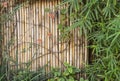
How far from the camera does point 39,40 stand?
3.90 m

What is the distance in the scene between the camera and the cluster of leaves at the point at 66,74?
3.69 m

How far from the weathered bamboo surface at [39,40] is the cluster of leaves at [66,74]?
0.30 feet

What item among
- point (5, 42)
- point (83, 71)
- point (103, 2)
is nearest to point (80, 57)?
point (83, 71)

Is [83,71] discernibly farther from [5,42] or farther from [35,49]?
[5,42]

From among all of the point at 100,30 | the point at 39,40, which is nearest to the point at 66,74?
the point at 39,40

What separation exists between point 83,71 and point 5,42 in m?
1.15

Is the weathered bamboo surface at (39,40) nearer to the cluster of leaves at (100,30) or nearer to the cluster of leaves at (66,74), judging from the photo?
the cluster of leaves at (66,74)

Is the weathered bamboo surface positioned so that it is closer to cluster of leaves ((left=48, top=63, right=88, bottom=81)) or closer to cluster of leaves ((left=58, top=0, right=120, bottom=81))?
Answer: cluster of leaves ((left=48, top=63, right=88, bottom=81))

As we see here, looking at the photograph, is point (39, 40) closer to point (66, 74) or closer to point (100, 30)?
point (66, 74)

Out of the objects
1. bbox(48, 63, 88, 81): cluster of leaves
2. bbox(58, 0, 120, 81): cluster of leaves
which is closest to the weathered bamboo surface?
bbox(48, 63, 88, 81): cluster of leaves

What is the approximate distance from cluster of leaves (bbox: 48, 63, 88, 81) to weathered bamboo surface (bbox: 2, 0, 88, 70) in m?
0.09

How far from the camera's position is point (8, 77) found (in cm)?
375

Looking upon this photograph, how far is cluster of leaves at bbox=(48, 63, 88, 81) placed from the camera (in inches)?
145

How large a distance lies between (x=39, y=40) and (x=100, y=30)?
86 centimetres
